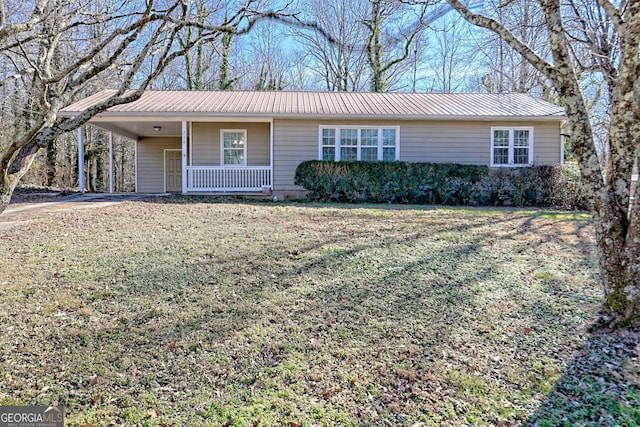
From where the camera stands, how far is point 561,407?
2.70 metres

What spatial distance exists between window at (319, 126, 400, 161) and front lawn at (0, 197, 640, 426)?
22.5 ft

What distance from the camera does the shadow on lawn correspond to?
259 centimetres

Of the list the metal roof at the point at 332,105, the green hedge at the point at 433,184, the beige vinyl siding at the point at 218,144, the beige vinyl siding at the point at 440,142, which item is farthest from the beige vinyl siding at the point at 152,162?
the green hedge at the point at 433,184

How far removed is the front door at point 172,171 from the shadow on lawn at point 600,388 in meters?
15.1

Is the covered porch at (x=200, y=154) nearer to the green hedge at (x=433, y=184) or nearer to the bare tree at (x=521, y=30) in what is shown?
the green hedge at (x=433, y=184)

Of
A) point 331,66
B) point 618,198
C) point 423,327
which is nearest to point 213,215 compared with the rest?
point 423,327

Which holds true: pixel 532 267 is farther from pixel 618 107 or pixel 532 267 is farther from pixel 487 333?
pixel 618 107

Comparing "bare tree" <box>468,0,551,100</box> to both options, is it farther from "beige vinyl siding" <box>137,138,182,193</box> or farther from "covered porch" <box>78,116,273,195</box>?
"beige vinyl siding" <box>137,138,182,193</box>

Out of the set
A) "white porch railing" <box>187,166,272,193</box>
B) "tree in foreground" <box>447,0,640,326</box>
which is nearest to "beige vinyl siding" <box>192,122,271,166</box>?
"white porch railing" <box>187,166,272,193</box>

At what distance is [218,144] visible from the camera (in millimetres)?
13508

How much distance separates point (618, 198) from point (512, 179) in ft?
27.3

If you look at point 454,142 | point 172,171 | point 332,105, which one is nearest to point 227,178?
point 332,105

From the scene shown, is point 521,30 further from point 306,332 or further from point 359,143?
point 306,332

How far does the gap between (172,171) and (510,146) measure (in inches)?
508
